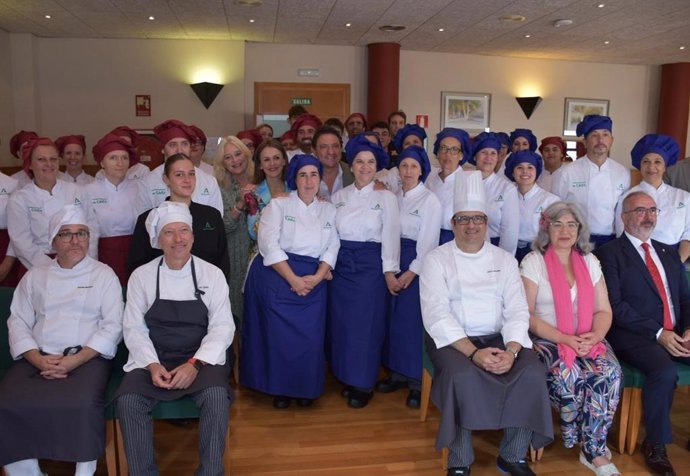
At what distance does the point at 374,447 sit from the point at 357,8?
5.01 m

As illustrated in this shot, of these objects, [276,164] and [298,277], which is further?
[276,164]

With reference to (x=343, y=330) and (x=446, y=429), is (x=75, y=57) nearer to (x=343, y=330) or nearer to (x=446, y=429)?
(x=343, y=330)

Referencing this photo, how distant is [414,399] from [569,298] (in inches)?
43.4

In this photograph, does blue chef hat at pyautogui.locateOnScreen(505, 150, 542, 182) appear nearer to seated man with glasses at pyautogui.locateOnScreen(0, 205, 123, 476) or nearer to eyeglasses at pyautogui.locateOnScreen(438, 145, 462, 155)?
eyeglasses at pyautogui.locateOnScreen(438, 145, 462, 155)

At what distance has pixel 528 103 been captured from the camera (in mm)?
9602

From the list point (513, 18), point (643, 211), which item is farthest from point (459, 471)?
point (513, 18)

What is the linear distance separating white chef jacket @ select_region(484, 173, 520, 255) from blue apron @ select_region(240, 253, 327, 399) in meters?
1.16

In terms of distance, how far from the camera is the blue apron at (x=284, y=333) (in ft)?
10.8

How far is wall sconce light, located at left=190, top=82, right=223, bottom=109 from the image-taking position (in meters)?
8.30

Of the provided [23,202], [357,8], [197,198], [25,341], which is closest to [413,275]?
[197,198]

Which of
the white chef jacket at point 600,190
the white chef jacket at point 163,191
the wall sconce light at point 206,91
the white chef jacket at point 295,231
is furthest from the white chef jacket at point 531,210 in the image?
the wall sconce light at point 206,91

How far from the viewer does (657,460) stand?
2.74 metres

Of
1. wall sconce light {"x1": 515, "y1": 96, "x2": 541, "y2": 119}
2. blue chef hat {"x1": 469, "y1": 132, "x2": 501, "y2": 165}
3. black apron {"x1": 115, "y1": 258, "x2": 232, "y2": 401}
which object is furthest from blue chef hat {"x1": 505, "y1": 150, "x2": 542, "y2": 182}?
wall sconce light {"x1": 515, "y1": 96, "x2": 541, "y2": 119}

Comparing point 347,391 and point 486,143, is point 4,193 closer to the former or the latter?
point 347,391
